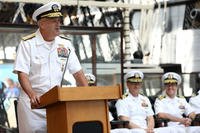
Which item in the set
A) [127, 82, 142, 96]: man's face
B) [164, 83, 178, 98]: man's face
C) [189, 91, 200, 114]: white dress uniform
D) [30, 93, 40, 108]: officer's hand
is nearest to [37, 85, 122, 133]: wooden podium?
[30, 93, 40, 108]: officer's hand

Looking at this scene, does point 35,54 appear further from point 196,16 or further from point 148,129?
point 196,16

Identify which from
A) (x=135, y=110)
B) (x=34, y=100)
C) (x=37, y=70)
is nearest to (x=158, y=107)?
(x=135, y=110)

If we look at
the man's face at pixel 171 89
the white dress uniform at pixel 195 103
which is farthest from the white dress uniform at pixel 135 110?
the white dress uniform at pixel 195 103

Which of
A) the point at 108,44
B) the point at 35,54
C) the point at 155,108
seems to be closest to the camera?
the point at 35,54

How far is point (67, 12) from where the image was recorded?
11812 mm

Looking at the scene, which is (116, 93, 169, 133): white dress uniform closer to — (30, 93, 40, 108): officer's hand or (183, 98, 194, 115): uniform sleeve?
(183, 98, 194, 115): uniform sleeve

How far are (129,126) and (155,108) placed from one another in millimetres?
861

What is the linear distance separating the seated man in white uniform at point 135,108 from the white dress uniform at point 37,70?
123 inches

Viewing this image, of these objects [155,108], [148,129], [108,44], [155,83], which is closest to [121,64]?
[108,44]

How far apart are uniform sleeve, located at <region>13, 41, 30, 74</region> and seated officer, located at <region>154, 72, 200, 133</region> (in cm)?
386

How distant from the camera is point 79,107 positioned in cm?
412

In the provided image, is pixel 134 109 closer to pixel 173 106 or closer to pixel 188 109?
pixel 173 106

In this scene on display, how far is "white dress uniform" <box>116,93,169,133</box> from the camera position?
766 centimetres

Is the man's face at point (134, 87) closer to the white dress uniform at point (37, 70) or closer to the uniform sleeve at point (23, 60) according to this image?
the white dress uniform at point (37, 70)
